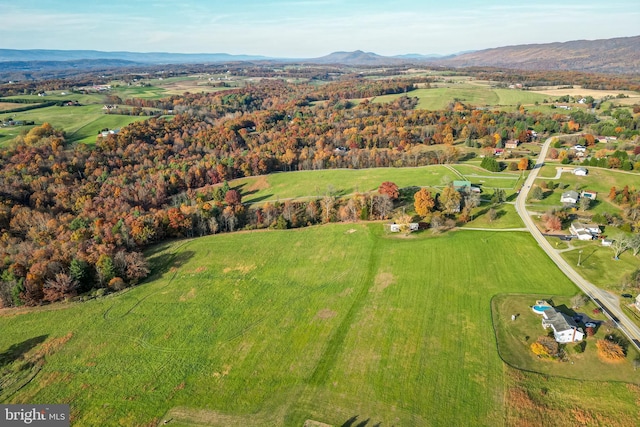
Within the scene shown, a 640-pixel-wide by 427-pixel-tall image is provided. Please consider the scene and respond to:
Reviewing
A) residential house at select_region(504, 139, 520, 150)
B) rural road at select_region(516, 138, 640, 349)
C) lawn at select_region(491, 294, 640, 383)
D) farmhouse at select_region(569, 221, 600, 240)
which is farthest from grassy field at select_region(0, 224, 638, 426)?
residential house at select_region(504, 139, 520, 150)

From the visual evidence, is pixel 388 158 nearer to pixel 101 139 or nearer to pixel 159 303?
pixel 159 303

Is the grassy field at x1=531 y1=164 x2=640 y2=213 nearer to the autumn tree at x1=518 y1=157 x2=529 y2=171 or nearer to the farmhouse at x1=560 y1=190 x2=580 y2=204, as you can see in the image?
the farmhouse at x1=560 y1=190 x2=580 y2=204

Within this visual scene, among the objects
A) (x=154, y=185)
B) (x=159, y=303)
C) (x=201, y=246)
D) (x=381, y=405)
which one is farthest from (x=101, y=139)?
(x=381, y=405)

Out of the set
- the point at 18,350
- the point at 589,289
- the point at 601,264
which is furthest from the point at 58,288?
the point at 601,264

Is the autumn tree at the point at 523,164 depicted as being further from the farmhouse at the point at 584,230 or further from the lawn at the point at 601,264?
the lawn at the point at 601,264

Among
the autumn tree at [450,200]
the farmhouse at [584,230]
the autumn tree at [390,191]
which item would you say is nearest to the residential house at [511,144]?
the autumn tree at [450,200]
